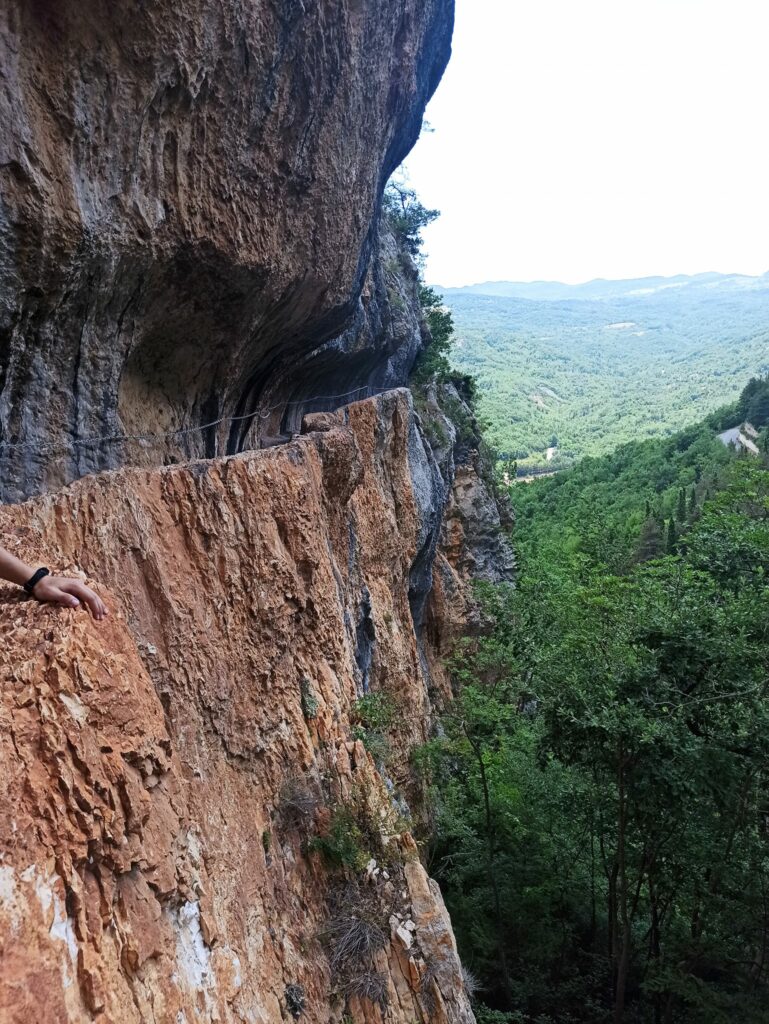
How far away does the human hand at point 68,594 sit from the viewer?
12.8ft

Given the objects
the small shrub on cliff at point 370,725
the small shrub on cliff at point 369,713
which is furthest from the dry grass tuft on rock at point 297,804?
the small shrub on cliff at point 369,713

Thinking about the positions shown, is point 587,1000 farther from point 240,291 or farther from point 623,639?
point 240,291

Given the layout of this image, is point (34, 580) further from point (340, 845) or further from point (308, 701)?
point (340, 845)

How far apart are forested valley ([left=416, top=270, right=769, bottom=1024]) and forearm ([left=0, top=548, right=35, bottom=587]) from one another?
23.0ft

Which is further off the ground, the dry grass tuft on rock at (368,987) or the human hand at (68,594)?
the human hand at (68,594)

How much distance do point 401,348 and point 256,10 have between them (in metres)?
11.5

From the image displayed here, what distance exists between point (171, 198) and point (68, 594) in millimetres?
4559

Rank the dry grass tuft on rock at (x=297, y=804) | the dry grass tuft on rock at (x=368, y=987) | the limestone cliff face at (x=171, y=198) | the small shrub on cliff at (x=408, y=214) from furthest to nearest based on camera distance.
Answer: the small shrub on cliff at (x=408, y=214)
the dry grass tuft on rock at (x=297, y=804)
the dry grass tuft on rock at (x=368, y=987)
the limestone cliff face at (x=171, y=198)

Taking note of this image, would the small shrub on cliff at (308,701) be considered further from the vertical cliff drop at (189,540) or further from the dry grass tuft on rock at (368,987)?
the dry grass tuft on rock at (368,987)

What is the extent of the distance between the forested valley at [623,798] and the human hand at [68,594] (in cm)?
653

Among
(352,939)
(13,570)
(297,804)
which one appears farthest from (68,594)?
(352,939)

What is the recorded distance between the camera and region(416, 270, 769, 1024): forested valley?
8.38 meters

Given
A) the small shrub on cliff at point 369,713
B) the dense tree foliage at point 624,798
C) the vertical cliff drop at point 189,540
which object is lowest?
the dense tree foliage at point 624,798

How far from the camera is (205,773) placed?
19.2 ft
